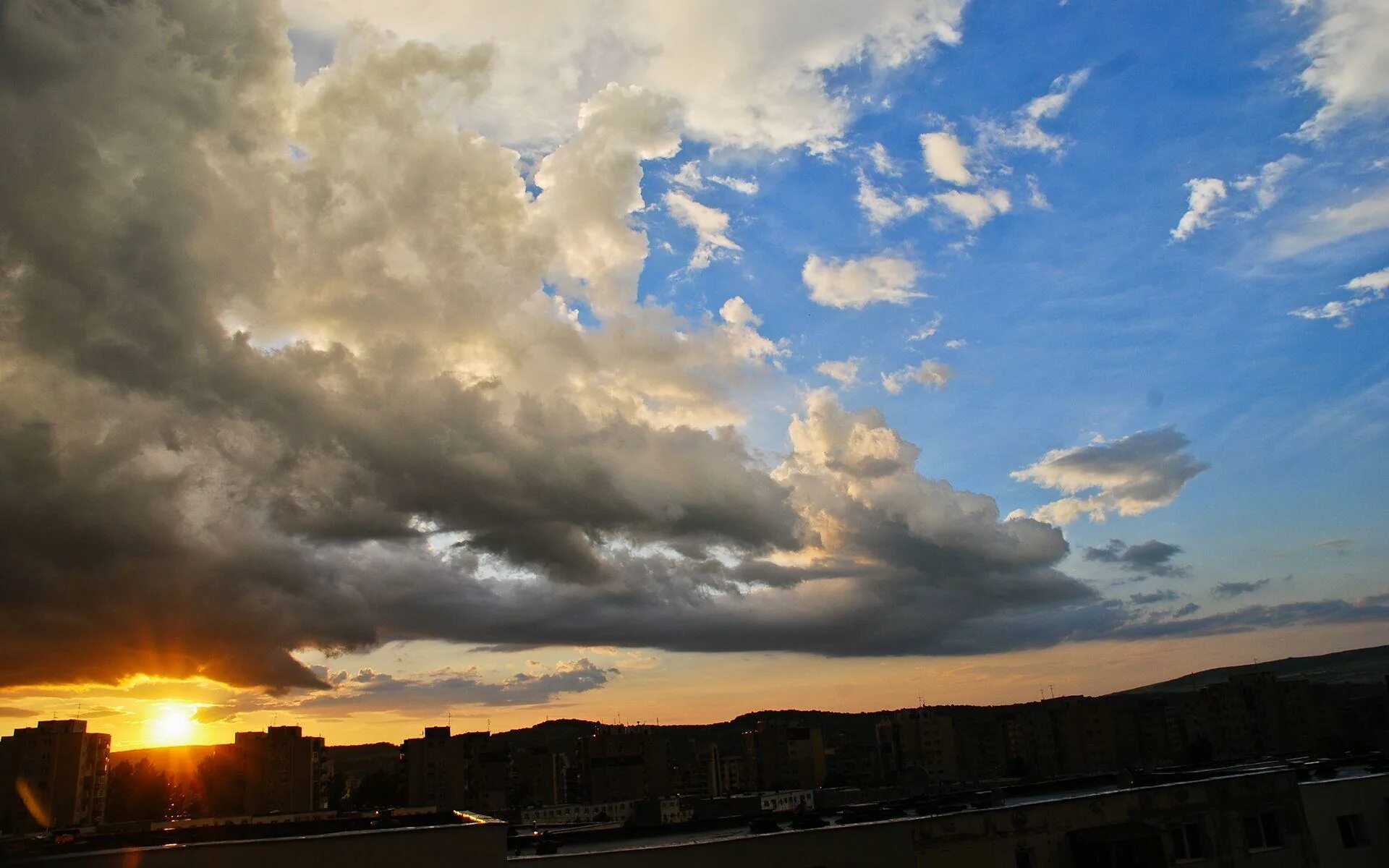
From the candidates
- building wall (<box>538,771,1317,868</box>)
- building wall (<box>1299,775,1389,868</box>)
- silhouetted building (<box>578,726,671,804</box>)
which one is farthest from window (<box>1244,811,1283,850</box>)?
silhouetted building (<box>578,726,671,804</box>)

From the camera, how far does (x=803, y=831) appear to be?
81.3ft

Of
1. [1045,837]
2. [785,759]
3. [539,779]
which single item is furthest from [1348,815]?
[539,779]

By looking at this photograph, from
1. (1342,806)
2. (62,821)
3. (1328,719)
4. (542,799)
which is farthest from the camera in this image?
(542,799)

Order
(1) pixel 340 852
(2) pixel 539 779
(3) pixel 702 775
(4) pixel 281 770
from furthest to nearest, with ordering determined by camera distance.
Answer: (3) pixel 702 775
(2) pixel 539 779
(4) pixel 281 770
(1) pixel 340 852

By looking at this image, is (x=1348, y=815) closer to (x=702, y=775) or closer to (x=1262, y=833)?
(x=1262, y=833)

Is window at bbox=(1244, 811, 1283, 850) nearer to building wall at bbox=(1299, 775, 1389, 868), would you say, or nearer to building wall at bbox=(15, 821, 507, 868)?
building wall at bbox=(1299, 775, 1389, 868)

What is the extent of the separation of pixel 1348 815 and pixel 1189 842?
8.33 meters

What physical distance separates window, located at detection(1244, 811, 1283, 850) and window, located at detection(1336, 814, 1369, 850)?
12.1 feet

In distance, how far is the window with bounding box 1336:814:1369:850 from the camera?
1256 inches

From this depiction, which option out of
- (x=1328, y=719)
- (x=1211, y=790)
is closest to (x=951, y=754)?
(x=1328, y=719)

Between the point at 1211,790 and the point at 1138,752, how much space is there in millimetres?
162651

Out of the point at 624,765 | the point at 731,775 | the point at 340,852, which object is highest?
the point at 340,852

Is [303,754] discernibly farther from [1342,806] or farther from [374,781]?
[1342,806]

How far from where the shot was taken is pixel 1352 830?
32156 millimetres
